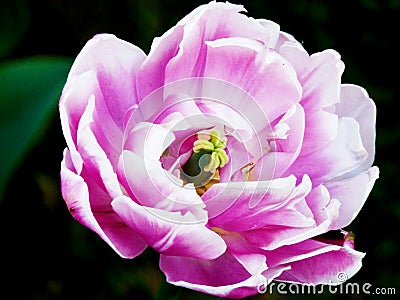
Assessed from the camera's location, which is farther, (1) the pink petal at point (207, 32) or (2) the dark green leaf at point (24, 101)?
(2) the dark green leaf at point (24, 101)

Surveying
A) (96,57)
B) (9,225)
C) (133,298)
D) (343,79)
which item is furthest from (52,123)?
(96,57)

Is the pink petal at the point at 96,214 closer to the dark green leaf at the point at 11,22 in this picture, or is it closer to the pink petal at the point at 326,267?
the pink petal at the point at 326,267

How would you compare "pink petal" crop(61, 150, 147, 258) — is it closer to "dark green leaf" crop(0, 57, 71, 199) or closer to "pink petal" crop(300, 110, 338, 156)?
"pink petal" crop(300, 110, 338, 156)

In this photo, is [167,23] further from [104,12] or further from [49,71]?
[49,71]

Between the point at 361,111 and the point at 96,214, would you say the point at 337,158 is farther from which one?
the point at 96,214

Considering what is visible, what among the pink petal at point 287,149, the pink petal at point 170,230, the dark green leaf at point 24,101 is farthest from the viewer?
the dark green leaf at point 24,101

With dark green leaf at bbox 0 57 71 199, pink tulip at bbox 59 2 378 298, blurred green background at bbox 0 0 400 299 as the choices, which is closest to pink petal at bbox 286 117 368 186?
pink tulip at bbox 59 2 378 298

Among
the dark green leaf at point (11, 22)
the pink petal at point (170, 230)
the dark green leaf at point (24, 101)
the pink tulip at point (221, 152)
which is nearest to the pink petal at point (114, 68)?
the pink tulip at point (221, 152)
